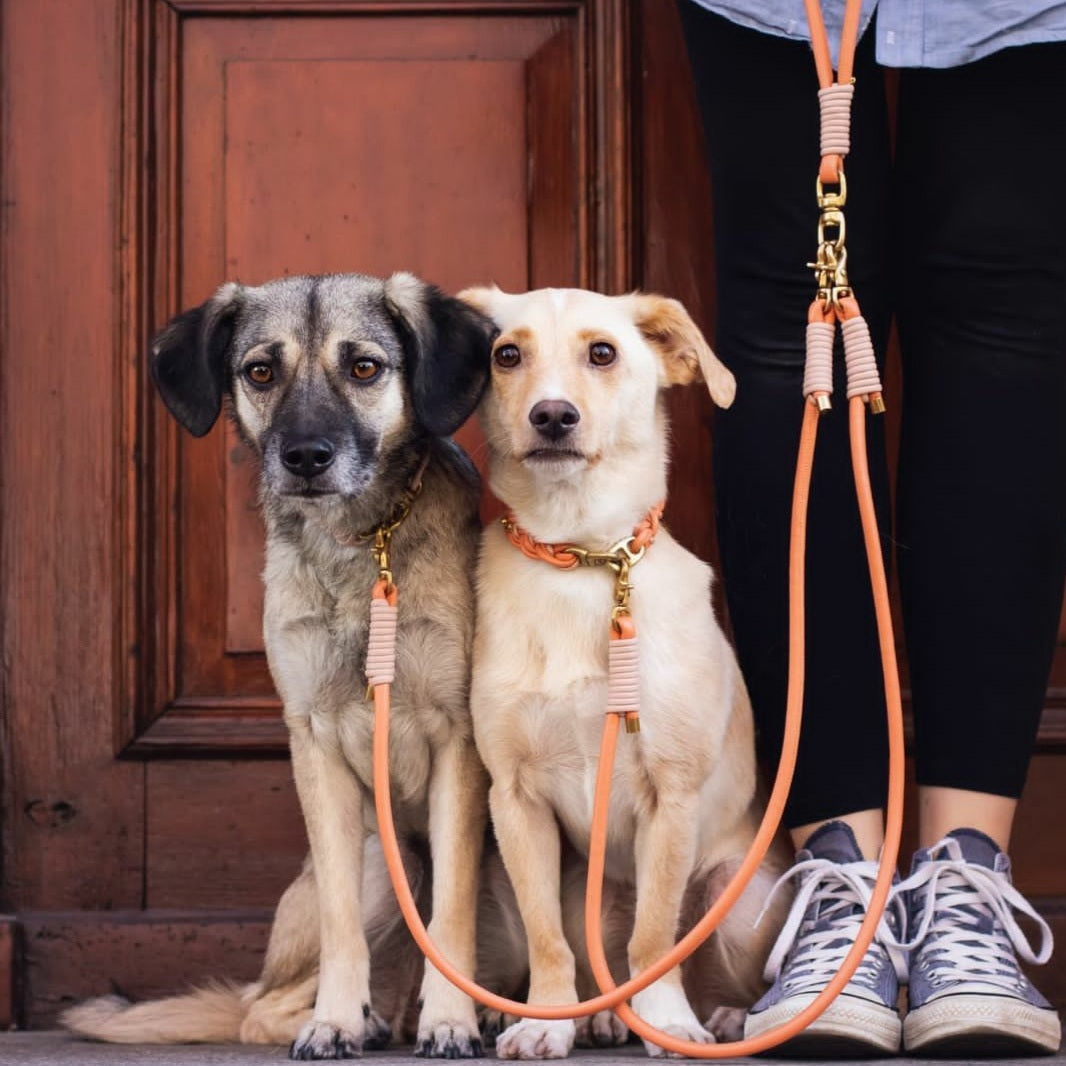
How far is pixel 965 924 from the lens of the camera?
6.64 feet

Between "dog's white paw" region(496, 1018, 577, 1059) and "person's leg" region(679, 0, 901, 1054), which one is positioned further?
"person's leg" region(679, 0, 901, 1054)

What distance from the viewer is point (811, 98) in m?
2.13

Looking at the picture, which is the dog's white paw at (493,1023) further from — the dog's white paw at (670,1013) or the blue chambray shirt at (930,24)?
the blue chambray shirt at (930,24)

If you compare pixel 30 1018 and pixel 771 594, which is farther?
pixel 30 1018

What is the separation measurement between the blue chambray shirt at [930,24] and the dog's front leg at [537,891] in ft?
3.52

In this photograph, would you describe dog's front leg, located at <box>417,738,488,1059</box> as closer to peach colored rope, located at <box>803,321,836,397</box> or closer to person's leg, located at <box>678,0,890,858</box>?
person's leg, located at <box>678,0,890,858</box>

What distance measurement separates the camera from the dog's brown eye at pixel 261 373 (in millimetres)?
2303

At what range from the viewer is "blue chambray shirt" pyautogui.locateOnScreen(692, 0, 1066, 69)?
1.99 meters

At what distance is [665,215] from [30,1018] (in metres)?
1.73

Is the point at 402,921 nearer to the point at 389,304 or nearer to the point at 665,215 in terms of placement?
the point at 389,304

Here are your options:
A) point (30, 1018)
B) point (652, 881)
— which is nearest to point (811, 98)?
point (652, 881)

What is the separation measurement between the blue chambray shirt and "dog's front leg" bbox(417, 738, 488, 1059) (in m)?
1.06

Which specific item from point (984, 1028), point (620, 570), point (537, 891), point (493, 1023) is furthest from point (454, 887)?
point (984, 1028)

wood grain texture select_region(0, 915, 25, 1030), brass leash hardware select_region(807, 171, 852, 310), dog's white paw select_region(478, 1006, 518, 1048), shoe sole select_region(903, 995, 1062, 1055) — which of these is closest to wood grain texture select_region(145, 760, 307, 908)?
wood grain texture select_region(0, 915, 25, 1030)
